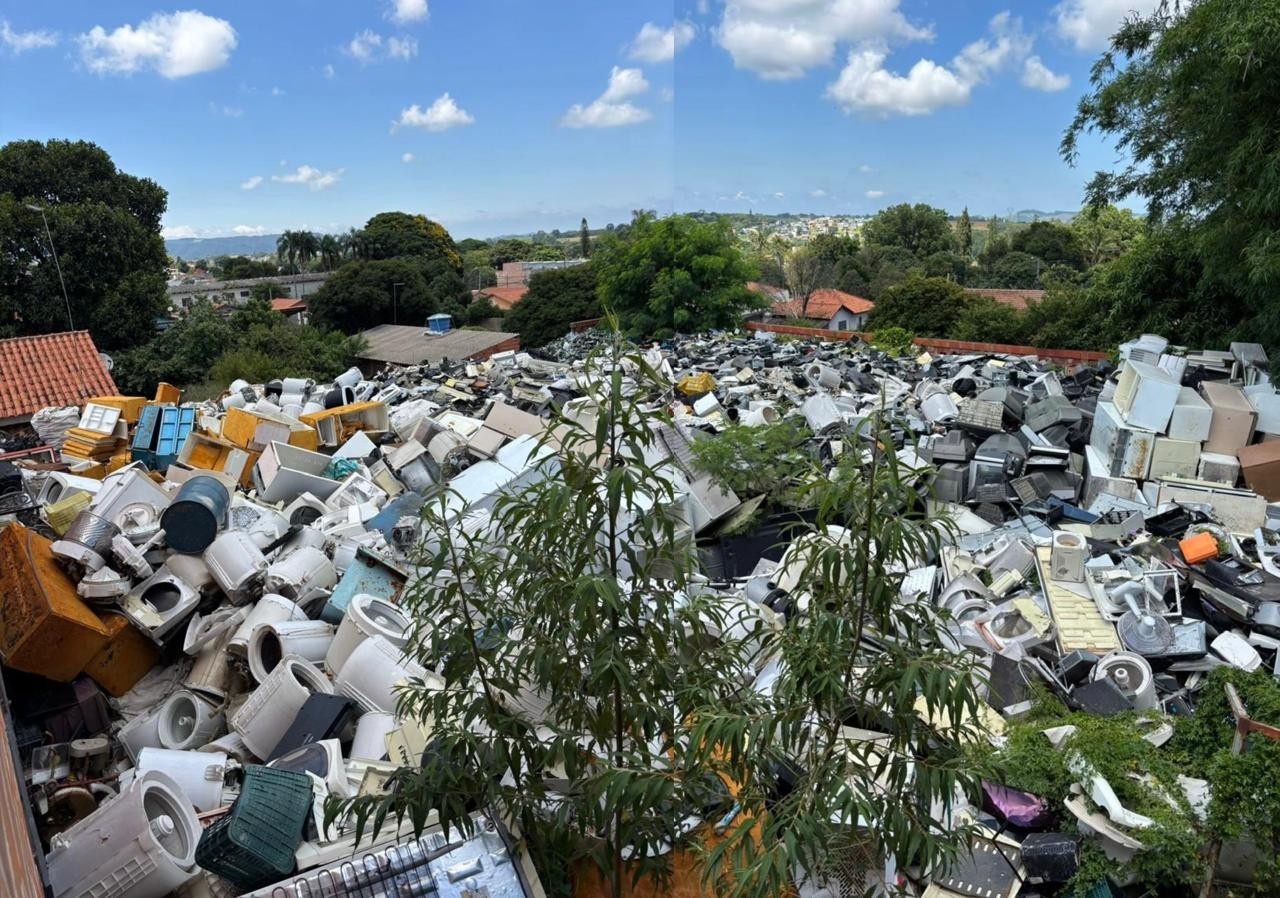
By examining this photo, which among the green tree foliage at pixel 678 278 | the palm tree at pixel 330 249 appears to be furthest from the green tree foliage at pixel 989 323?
the palm tree at pixel 330 249

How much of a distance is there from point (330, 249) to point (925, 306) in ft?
123

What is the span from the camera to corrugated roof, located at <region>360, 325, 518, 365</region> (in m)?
22.5

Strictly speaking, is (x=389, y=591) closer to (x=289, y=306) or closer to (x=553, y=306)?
(x=553, y=306)

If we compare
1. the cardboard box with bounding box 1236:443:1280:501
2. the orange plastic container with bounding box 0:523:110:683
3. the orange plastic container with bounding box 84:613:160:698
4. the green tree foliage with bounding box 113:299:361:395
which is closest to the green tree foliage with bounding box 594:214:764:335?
the green tree foliage with bounding box 113:299:361:395

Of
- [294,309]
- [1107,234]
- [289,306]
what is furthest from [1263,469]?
[289,306]

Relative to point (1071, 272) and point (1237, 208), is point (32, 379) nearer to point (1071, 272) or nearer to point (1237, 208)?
point (1237, 208)

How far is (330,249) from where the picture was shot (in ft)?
156

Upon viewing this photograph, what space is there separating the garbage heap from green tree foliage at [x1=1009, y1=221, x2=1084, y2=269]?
25452mm

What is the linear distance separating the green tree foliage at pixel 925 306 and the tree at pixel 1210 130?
32.4ft

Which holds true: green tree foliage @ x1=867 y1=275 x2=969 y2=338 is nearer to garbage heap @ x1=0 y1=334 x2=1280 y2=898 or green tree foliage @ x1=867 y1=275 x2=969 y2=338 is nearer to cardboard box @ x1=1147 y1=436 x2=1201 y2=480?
garbage heap @ x1=0 y1=334 x2=1280 y2=898

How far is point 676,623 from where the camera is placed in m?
2.38

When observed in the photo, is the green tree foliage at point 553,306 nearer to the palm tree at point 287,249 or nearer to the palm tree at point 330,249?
the palm tree at point 330,249

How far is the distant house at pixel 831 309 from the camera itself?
1151 inches

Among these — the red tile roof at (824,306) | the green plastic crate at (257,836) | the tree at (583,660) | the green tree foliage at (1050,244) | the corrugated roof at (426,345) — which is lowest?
the corrugated roof at (426,345)
